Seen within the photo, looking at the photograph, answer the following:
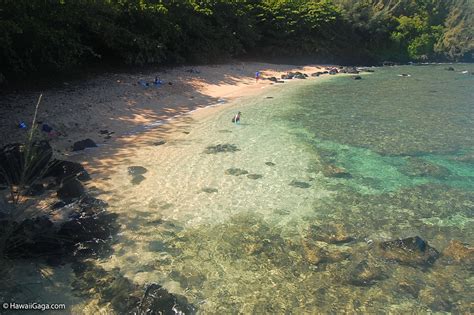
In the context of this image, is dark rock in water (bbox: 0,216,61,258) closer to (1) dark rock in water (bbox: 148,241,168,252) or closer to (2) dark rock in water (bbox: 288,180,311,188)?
(1) dark rock in water (bbox: 148,241,168,252)

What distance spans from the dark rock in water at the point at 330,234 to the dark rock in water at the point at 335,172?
3.29 metres

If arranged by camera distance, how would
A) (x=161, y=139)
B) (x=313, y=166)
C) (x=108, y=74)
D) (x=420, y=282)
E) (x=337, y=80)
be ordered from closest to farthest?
(x=420, y=282) → (x=313, y=166) → (x=161, y=139) → (x=108, y=74) → (x=337, y=80)

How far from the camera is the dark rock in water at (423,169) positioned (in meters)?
13.2

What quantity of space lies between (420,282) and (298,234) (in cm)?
277

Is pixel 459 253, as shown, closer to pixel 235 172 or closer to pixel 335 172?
pixel 335 172

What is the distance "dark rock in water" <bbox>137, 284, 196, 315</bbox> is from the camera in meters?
6.42

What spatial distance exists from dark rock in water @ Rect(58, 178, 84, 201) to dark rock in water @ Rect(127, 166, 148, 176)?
1962 mm

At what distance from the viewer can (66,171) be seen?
35.8ft

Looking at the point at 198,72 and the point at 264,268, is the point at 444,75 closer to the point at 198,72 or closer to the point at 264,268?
the point at 198,72

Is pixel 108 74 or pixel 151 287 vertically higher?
pixel 108 74

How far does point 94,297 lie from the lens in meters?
6.69

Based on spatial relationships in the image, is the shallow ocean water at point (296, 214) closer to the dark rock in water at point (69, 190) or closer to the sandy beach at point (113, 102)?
the dark rock in water at point (69, 190)

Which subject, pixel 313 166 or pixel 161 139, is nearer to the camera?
pixel 313 166

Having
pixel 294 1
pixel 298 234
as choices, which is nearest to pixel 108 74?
pixel 298 234
